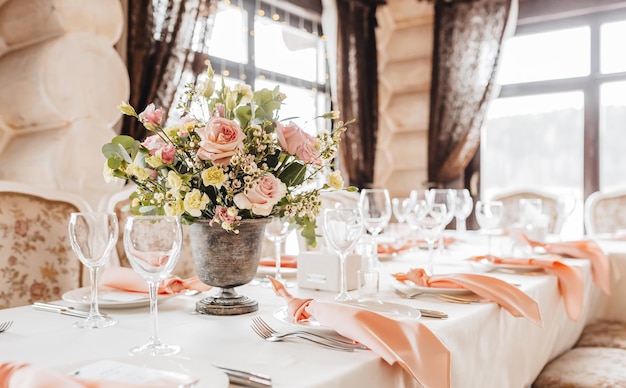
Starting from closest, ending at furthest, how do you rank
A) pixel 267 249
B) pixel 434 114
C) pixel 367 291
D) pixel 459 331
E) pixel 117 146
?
pixel 459 331, pixel 117 146, pixel 367 291, pixel 267 249, pixel 434 114

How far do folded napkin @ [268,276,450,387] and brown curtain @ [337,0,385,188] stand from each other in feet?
14.1

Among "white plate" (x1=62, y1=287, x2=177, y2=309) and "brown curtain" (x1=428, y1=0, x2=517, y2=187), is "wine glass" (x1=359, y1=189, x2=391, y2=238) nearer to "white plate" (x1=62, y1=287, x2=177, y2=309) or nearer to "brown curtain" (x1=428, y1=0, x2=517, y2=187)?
"white plate" (x1=62, y1=287, x2=177, y2=309)

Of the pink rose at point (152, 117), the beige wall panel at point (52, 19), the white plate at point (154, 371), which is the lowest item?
the white plate at point (154, 371)

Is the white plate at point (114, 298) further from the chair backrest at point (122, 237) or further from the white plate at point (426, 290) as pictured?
the white plate at point (426, 290)

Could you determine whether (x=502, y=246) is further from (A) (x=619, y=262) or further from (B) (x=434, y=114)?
(B) (x=434, y=114)

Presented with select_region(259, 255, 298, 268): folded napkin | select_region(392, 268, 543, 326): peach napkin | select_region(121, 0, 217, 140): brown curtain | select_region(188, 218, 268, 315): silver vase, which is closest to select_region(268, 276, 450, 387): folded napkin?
select_region(188, 218, 268, 315): silver vase

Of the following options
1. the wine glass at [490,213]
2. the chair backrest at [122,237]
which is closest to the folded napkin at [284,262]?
the chair backrest at [122,237]

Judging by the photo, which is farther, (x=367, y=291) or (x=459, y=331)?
(x=367, y=291)

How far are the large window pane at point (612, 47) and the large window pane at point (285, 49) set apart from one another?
7.61ft

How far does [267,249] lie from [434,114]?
3.23 metres

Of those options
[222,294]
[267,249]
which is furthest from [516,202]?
[222,294]

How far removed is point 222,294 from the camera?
1.25 meters

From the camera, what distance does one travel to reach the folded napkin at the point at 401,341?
869mm

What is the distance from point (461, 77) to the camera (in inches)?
205
